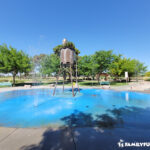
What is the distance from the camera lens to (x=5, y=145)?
8.28ft

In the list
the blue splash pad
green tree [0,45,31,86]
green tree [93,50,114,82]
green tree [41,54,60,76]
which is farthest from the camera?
green tree [41,54,60,76]

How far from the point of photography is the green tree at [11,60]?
62.6 ft

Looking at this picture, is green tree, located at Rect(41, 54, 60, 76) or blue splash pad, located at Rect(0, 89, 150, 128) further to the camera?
green tree, located at Rect(41, 54, 60, 76)

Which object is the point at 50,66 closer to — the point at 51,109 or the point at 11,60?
the point at 11,60

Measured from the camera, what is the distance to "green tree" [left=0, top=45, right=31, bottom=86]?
19094mm

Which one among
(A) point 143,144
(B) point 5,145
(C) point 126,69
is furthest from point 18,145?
(C) point 126,69

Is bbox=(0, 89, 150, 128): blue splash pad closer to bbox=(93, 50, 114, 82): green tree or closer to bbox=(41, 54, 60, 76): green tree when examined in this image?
bbox=(93, 50, 114, 82): green tree

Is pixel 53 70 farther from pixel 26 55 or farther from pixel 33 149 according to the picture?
pixel 33 149

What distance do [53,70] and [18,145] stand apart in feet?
78.5

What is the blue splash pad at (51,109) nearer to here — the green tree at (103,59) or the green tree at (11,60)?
the green tree at (11,60)

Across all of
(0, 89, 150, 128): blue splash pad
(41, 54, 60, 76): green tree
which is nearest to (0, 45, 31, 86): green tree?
(41, 54, 60, 76): green tree

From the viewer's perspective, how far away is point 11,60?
19.5 m

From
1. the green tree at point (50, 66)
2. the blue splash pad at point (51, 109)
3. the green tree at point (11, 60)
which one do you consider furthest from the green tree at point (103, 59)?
the green tree at point (11, 60)

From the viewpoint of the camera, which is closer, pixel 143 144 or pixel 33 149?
pixel 33 149
